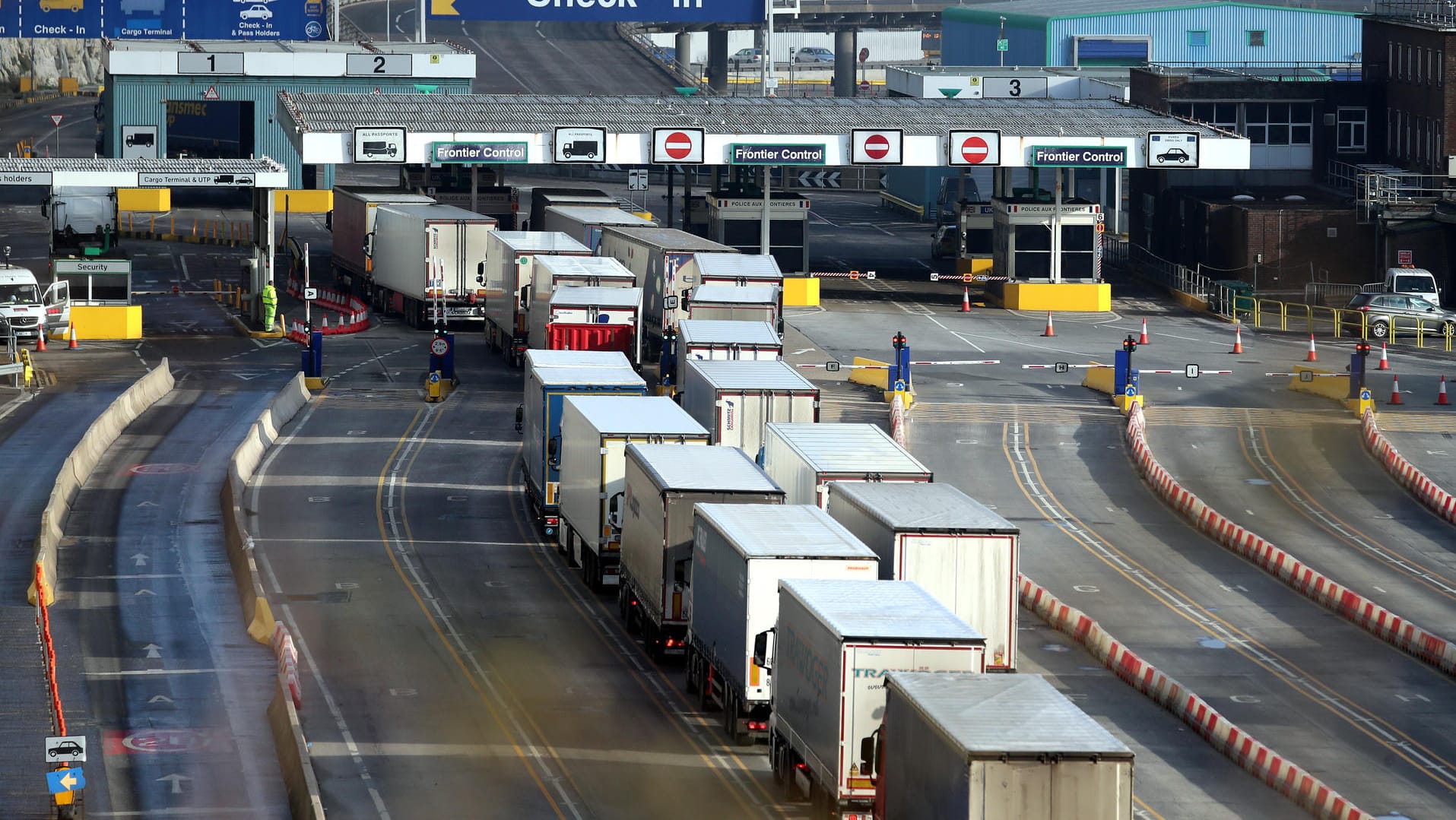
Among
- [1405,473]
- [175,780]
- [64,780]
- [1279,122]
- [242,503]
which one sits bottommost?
[175,780]

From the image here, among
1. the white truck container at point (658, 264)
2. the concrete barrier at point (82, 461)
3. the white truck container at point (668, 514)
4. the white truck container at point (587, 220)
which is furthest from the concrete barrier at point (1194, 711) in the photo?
the white truck container at point (587, 220)

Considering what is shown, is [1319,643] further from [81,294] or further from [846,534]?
[81,294]

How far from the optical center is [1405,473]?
158 ft

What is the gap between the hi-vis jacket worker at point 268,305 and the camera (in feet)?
218

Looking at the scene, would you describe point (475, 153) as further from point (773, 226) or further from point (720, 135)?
point (773, 226)

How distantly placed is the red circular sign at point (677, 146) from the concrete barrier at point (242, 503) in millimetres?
20178

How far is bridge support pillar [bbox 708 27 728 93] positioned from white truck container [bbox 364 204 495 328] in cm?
8439

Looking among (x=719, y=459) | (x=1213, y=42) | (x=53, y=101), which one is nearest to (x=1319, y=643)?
(x=719, y=459)

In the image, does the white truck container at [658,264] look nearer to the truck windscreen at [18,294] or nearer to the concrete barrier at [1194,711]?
the truck windscreen at [18,294]

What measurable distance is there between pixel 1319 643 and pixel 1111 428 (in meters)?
17.8

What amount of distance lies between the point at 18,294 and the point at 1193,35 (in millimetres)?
66785

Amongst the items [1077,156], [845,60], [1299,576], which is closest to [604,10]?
[1077,156]

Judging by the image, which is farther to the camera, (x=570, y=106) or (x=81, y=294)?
(x=570, y=106)

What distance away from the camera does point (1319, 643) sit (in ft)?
117
